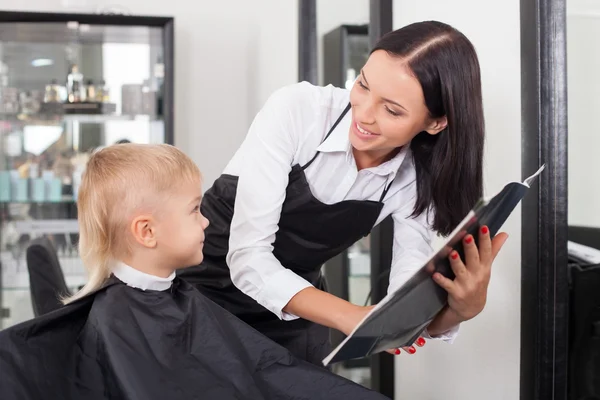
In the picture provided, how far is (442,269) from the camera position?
133 cm

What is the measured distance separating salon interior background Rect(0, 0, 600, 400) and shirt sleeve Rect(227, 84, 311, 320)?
540 mm

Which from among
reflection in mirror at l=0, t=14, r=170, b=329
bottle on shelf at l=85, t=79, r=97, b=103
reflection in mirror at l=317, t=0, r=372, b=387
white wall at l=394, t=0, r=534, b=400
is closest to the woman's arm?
white wall at l=394, t=0, r=534, b=400

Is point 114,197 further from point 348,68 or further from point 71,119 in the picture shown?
point 71,119

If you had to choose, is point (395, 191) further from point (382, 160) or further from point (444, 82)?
point (444, 82)

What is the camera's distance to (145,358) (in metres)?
1.53

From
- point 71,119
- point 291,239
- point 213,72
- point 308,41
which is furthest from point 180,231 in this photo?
point 213,72

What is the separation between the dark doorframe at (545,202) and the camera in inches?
63.5

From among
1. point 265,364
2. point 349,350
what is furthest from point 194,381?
point 349,350

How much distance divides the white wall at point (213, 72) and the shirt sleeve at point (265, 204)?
3.17 metres

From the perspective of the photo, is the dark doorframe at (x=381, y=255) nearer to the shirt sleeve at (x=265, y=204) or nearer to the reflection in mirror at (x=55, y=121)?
the shirt sleeve at (x=265, y=204)

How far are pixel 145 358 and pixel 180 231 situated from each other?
0.28 meters

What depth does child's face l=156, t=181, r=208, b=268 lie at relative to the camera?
1634mm

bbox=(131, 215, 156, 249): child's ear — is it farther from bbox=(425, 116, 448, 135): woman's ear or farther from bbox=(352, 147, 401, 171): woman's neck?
bbox=(425, 116, 448, 135): woman's ear

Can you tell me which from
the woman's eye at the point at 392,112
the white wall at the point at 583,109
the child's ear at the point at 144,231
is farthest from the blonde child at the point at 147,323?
the white wall at the point at 583,109
